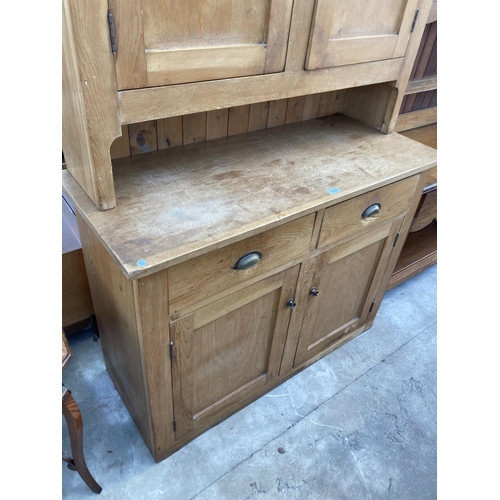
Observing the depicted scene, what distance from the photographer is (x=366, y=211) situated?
1.31m

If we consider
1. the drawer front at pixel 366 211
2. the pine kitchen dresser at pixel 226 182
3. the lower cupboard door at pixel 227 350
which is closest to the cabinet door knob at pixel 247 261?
the pine kitchen dresser at pixel 226 182

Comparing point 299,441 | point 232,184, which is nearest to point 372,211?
point 232,184

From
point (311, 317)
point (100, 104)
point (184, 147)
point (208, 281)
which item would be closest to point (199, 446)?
point (311, 317)

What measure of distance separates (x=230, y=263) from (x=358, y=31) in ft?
2.49

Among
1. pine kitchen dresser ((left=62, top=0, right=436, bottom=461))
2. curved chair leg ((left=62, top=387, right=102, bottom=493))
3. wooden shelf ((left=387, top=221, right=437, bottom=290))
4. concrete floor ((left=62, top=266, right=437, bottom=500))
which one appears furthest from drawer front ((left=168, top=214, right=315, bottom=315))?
wooden shelf ((left=387, top=221, right=437, bottom=290))

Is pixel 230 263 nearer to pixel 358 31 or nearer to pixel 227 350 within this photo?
pixel 227 350

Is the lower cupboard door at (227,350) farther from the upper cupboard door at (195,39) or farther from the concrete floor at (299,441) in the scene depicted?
the upper cupboard door at (195,39)

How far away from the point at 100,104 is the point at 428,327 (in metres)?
1.85

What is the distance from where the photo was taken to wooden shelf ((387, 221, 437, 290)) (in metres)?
2.13

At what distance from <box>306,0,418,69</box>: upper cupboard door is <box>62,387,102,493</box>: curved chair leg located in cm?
112

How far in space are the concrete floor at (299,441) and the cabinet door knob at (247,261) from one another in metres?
0.79

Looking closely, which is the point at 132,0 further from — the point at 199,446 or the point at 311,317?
the point at 199,446

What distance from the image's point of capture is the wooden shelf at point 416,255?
213cm

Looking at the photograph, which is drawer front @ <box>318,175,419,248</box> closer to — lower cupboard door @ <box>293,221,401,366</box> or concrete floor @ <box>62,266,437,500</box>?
lower cupboard door @ <box>293,221,401,366</box>
